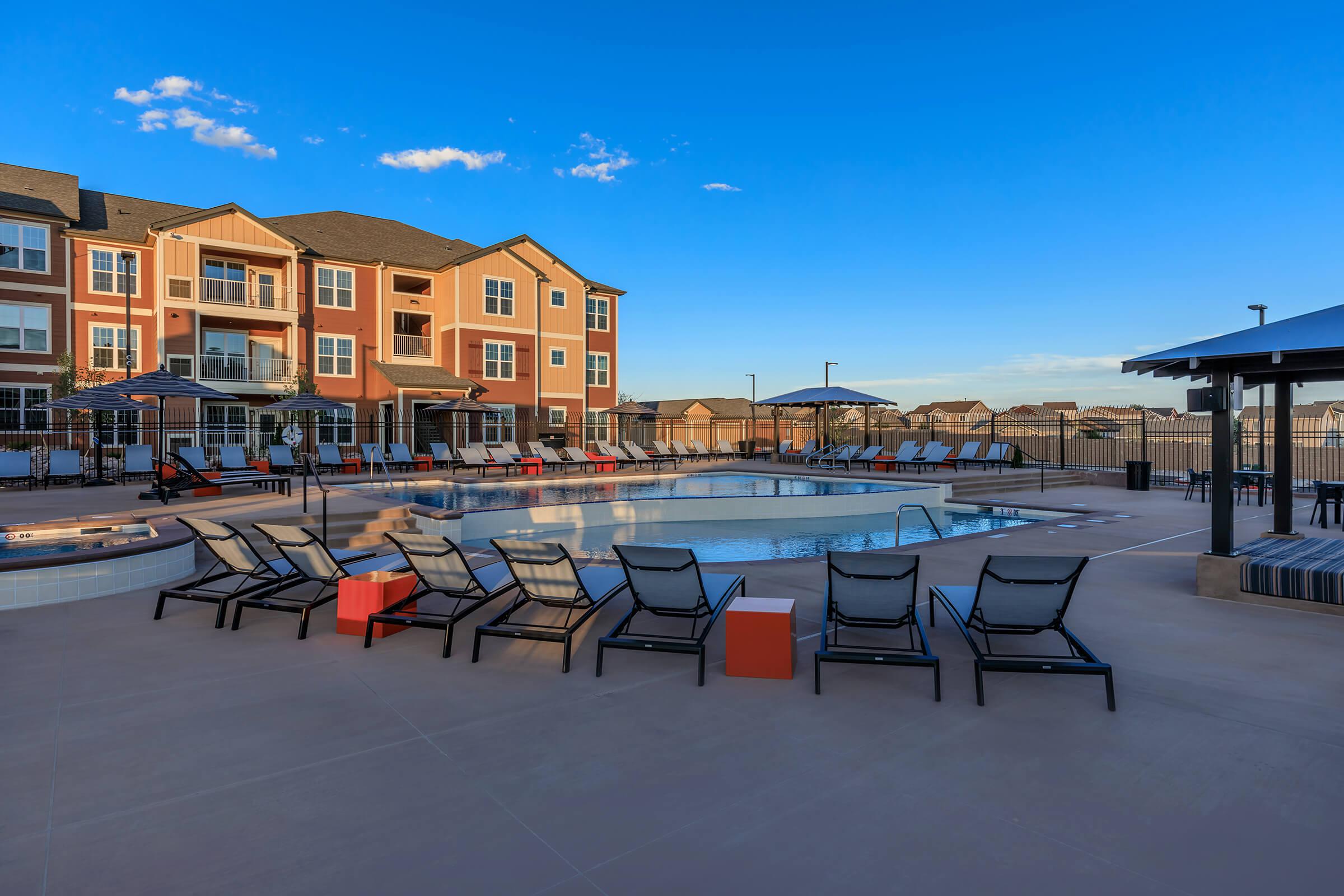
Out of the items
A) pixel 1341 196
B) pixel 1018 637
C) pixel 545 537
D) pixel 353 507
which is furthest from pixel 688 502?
pixel 1341 196

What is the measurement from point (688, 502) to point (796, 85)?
1419 cm

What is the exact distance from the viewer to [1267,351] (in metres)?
5.99

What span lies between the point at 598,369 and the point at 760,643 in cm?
2756

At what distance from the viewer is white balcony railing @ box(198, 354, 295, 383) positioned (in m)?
23.1

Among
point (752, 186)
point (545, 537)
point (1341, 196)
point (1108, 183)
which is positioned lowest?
point (545, 537)

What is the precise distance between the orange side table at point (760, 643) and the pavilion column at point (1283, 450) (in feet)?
23.2

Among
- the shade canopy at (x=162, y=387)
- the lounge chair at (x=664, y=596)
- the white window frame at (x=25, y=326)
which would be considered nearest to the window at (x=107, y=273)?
the white window frame at (x=25, y=326)

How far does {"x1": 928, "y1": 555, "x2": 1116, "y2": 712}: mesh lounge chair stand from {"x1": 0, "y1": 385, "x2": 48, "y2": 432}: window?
89.6ft

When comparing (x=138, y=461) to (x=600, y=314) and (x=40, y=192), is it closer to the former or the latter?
(x=40, y=192)

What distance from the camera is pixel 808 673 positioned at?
14.0ft

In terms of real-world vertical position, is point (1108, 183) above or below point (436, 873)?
above

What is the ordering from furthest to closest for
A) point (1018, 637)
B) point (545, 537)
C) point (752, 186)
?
1. point (752, 186)
2. point (545, 537)
3. point (1018, 637)

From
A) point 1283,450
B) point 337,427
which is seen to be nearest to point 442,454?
point 337,427

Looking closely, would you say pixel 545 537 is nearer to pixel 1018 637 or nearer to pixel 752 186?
pixel 1018 637
